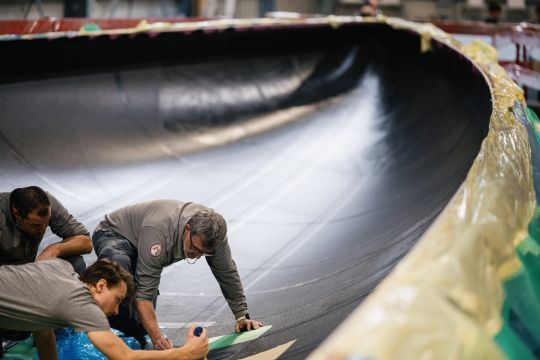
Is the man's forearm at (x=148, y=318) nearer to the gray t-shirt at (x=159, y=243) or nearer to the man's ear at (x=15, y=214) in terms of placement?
the gray t-shirt at (x=159, y=243)

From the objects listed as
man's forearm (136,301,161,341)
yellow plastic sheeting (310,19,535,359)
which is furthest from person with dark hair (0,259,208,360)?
yellow plastic sheeting (310,19,535,359)

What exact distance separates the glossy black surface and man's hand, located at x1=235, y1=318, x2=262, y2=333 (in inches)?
5.0

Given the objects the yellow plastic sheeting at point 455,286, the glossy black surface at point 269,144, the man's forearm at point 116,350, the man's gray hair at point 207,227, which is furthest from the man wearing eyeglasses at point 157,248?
the yellow plastic sheeting at point 455,286

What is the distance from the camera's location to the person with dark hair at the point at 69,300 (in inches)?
96.8

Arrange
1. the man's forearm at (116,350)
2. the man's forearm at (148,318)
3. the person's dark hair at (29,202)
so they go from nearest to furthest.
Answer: the man's forearm at (116,350) < the man's forearm at (148,318) < the person's dark hair at (29,202)

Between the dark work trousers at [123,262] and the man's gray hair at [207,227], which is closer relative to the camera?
the man's gray hair at [207,227]

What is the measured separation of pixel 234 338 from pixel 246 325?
8cm

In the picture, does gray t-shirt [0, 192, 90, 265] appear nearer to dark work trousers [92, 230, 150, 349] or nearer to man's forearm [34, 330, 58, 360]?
dark work trousers [92, 230, 150, 349]

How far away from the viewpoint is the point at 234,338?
129 inches

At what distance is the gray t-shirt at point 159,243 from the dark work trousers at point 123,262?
50 mm

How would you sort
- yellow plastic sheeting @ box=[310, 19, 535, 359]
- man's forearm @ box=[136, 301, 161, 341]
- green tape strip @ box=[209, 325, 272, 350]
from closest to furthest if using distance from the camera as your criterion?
1. yellow plastic sheeting @ box=[310, 19, 535, 359]
2. man's forearm @ box=[136, 301, 161, 341]
3. green tape strip @ box=[209, 325, 272, 350]

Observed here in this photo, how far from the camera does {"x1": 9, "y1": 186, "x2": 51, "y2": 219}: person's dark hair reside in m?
3.09

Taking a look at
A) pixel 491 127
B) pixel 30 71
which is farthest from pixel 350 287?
pixel 30 71

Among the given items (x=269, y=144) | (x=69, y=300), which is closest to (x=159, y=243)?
(x=69, y=300)
